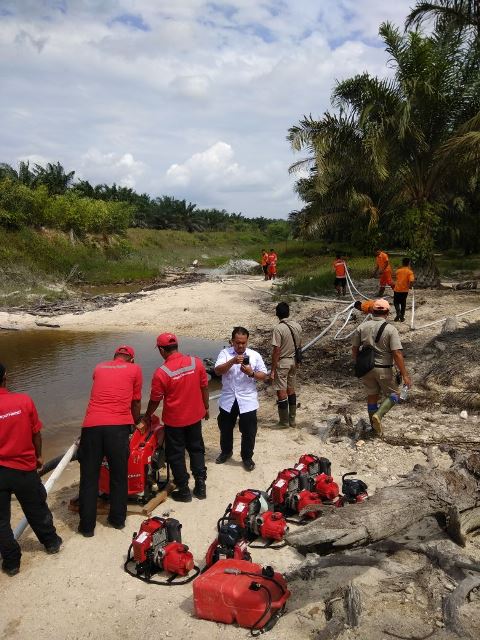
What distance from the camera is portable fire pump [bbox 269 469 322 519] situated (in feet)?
16.8

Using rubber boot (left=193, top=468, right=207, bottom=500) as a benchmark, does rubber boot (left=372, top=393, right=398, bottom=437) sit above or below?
above

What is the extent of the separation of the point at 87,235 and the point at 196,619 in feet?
128

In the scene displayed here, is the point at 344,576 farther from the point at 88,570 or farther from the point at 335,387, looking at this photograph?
the point at 335,387

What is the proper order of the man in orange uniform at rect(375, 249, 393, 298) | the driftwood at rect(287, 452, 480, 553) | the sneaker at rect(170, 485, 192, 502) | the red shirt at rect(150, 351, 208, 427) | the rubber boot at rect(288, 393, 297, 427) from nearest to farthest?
the driftwood at rect(287, 452, 480, 553), the red shirt at rect(150, 351, 208, 427), the sneaker at rect(170, 485, 192, 502), the rubber boot at rect(288, 393, 297, 427), the man in orange uniform at rect(375, 249, 393, 298)

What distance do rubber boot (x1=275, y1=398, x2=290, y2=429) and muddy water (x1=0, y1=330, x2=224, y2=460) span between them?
136 inches

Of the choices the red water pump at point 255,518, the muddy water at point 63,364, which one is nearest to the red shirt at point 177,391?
the red water pump at point 255,518

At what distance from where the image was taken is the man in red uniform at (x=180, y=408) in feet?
18.1

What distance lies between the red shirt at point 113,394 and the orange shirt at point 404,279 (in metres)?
9.89

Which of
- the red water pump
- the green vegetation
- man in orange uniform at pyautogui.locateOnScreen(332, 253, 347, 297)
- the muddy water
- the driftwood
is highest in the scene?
the green vegetation

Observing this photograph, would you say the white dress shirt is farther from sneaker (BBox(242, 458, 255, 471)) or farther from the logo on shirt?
the logo on shirt

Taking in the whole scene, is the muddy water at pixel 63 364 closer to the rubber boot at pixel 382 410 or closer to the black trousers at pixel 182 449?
the black trousers at pixel 182 449

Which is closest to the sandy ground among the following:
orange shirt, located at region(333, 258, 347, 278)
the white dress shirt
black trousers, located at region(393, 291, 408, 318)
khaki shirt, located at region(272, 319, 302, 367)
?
the white dress shirt

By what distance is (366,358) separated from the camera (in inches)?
268

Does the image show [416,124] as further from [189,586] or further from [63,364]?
[189,586]
